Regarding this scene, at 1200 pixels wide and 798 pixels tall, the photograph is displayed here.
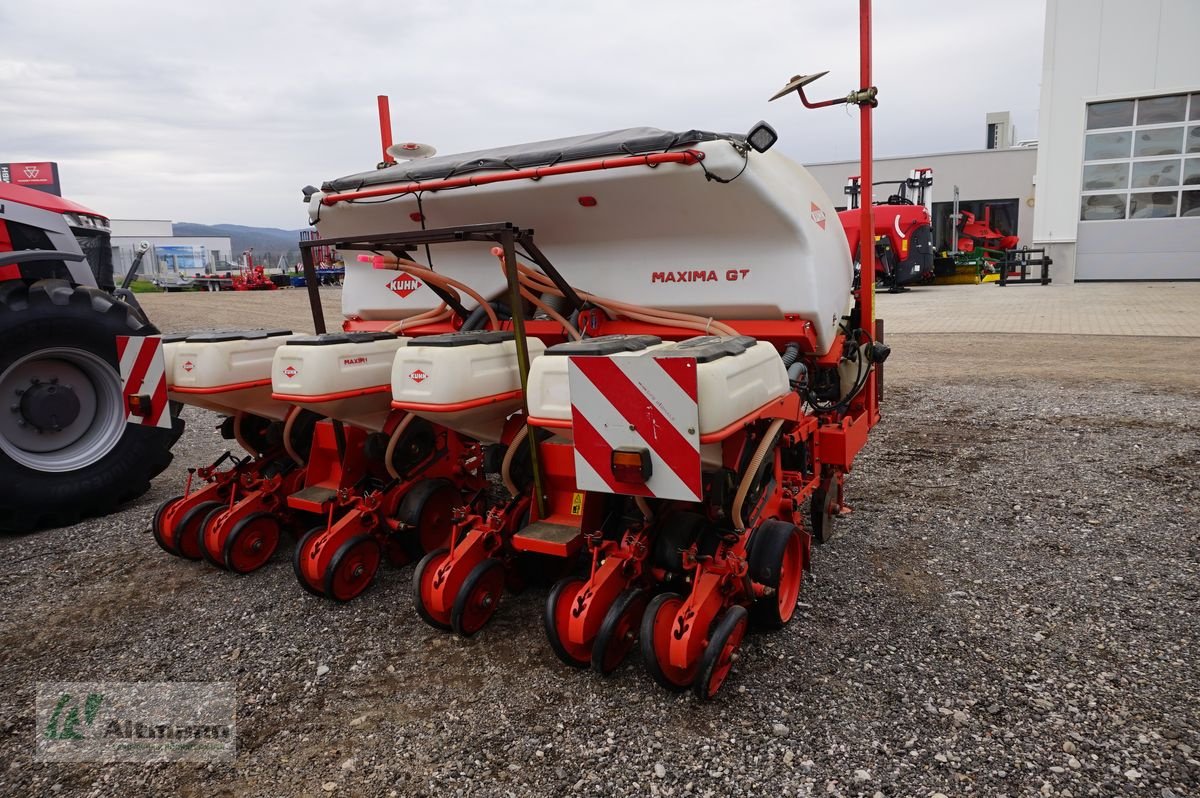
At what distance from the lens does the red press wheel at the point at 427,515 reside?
3385 mm

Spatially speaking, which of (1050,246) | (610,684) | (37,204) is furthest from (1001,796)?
(1050,246)

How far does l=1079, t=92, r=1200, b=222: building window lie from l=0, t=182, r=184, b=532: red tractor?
19490mm

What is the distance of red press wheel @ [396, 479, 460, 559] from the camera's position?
3385 millimetres

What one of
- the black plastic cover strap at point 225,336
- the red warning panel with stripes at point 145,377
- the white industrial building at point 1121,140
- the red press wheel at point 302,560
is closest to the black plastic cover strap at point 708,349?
the red press wheel at point 302,560

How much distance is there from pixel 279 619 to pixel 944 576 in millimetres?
2794

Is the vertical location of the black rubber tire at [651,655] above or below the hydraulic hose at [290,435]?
below

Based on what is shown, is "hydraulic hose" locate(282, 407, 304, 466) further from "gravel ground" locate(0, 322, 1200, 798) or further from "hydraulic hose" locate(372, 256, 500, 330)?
"hydraulic hose" locate(372, 256, 500, 330)

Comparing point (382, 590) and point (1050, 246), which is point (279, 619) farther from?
point (1050, 246)

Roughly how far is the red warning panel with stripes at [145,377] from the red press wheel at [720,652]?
8.70ft

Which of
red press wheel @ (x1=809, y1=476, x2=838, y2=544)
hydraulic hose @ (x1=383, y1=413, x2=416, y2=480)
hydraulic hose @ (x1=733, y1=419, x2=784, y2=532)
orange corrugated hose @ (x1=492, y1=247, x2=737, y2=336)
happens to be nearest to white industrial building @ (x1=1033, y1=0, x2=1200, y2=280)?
red press wheel @ (x1=809, y1=476, x2=838, y2=544)

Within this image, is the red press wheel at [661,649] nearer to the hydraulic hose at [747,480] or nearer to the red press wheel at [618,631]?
the red press wheel at [618,631]

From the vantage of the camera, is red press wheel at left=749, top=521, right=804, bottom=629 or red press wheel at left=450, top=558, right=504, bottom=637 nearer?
red press wheel at left=749, top=521, right=804, bottom=629

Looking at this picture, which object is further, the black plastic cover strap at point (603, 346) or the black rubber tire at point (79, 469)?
the black rubber tire at point (79, 469)

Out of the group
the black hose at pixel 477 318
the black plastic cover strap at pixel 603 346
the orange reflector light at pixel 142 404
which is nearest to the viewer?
the black plastic cover strap at pixel 603 346
